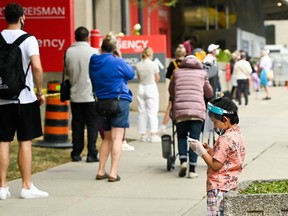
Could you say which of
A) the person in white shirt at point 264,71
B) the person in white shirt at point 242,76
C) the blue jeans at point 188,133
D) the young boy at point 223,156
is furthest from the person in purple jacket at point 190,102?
the person in white shirt at point 264,71

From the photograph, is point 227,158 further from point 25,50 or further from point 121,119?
point 121,119

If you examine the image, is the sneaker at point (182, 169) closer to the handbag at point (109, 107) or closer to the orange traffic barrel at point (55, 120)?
the handbag at point (109, 107)

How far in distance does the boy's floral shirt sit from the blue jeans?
3731mm

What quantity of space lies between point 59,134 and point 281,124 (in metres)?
6.35

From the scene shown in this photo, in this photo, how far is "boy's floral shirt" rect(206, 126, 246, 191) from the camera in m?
6.43

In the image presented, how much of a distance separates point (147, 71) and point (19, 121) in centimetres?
593

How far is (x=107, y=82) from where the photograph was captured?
10.1 meters

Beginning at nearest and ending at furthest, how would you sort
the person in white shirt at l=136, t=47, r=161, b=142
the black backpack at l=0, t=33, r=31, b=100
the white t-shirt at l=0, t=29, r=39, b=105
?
the black backpack at l=0, t=33, r=31, b=100 < the white t-shirt at l=0, t=29, r=39, b=105 < the person in white shirt at l=136, t=47, r=161, b=142

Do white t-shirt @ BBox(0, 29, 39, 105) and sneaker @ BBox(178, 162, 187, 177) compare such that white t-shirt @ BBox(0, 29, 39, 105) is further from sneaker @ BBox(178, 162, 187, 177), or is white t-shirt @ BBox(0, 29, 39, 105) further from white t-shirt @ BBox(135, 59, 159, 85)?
white t-shirt @ BBox(135, 59, 159, 85)

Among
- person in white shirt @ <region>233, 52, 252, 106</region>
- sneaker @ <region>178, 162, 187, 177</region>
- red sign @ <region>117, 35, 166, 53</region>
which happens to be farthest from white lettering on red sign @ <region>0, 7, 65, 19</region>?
person in white shirt @ <region>233, 52, 252, 106</region>

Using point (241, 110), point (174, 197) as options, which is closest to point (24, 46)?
point (174, 197)

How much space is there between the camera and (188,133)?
414 inches

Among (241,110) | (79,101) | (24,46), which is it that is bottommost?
(241,110)

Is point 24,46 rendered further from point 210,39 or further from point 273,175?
point 210,39
